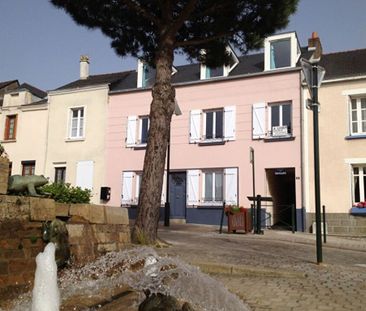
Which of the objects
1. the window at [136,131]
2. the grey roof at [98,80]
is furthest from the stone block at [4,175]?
the grey roof at [98,80]

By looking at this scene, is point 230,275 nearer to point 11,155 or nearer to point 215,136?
point 215,136

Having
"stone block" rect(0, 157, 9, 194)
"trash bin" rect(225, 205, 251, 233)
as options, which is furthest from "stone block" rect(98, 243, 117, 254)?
"trash bin" rect(225, 205, 251, 233)

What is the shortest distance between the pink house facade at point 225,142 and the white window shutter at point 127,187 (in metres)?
0.05

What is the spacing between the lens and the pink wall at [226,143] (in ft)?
65.9

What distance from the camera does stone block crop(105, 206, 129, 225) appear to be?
8.09 metres

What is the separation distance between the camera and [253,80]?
21359 millimetres

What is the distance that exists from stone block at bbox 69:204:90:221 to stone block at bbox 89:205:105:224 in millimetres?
103

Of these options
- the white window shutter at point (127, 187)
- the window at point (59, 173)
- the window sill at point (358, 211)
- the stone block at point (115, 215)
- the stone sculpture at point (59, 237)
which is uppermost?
the window at point (59, 173)

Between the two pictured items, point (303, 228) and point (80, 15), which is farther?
point (303, 228)

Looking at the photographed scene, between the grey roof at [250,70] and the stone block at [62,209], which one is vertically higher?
the grey roof at [250,70]

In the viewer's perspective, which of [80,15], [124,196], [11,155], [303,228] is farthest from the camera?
[11,155]

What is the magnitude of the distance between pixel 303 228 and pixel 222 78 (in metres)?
8.11

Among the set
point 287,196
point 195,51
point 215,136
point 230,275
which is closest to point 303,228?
point 287,196

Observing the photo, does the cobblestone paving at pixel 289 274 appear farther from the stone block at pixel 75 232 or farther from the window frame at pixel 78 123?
the window frame at pixel 78 123
